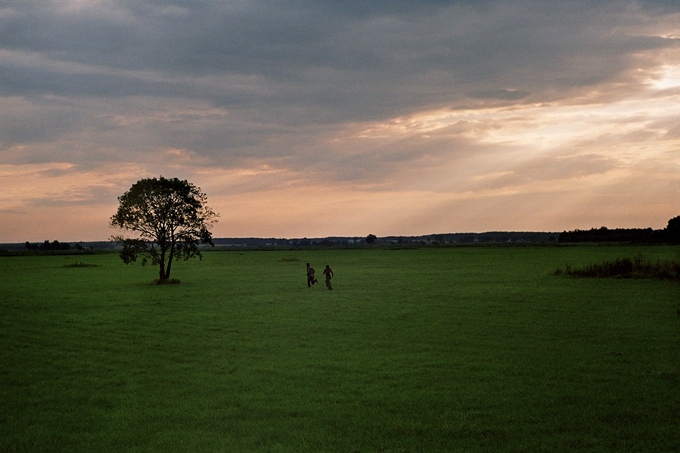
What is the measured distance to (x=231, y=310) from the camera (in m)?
33.8

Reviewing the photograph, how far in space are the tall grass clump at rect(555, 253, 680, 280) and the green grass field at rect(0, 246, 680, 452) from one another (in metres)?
20.5

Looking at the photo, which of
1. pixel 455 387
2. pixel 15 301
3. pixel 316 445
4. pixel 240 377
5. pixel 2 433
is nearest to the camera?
pixel 316 445

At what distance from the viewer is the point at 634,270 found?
54.8m

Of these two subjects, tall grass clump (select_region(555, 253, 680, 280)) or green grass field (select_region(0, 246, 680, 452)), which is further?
tall grass clump (select_region(555, 253, 680, 280))

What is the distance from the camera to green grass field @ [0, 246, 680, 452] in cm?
1177

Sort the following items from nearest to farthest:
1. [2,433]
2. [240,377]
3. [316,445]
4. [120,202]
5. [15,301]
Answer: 1. [316,445]
2. [2,433]
3. [240,377]
4. [15,301]
5. [120,202]

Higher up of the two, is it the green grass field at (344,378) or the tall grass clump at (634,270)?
the tall grass clump at (634,270)

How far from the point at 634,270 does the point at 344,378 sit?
4748 cm

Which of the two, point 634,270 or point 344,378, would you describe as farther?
point 634,270

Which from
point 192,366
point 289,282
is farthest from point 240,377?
point 289,282

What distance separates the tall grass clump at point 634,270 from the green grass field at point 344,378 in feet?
67.2

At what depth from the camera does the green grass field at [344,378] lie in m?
11.8

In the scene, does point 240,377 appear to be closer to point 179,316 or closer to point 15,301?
point 179,316

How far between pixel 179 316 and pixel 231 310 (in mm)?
3373
